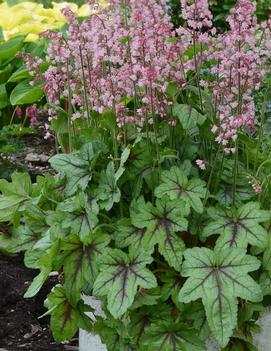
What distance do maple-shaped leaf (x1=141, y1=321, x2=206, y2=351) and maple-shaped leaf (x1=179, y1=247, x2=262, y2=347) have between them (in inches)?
6.5

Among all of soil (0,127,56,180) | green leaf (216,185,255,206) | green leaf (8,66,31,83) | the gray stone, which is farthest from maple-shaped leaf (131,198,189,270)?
green leaf (8,66,31,83)

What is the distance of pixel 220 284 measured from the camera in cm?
210

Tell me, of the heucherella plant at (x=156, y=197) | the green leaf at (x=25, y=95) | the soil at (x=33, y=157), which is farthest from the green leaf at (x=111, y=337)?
the soil at (x=33, y=157)

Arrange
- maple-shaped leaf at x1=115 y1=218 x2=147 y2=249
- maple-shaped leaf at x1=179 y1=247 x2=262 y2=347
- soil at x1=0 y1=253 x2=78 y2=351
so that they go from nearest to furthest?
maple-shaped leaf at x1=179 y1=247 x2=262 y2=347
maple-shaped leaf at x1=115 y1=218 x2=147 y2=249
soil at x1=0 y1=253 x2=78 y2=351

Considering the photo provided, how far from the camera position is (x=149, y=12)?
229 cm

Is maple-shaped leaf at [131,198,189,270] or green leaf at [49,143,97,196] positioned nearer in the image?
maple-shaped leaf at [131,198,189,270]

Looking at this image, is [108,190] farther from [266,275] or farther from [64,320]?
[266,275]

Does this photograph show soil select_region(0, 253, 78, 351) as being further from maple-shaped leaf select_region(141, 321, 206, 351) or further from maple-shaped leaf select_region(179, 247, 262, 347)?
maple-shaped leaf select_region(179, 247, 262, 347)

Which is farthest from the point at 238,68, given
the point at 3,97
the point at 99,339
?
the point at 3,97

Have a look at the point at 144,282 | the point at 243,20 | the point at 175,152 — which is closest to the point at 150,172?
the point at 175,152

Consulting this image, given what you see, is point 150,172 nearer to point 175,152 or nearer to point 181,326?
point 175,152

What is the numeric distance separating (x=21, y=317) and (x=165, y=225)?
109cm

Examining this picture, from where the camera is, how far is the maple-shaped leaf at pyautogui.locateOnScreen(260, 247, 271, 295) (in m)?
2.26

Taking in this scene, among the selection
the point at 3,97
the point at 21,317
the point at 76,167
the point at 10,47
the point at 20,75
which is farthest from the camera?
the point at 10,47
